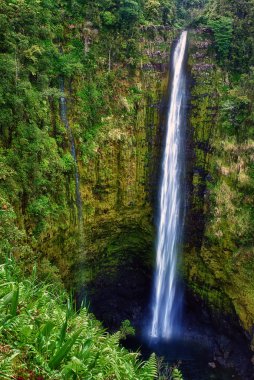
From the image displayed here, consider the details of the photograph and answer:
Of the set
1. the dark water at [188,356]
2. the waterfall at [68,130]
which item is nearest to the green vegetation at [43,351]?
the waterfall at [68,130]

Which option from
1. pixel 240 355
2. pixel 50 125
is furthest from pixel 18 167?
pixel 240 355

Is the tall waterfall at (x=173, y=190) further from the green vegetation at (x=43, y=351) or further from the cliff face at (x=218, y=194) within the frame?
the green vegetation at (x=43, y=351)

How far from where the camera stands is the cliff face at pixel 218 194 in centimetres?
1413

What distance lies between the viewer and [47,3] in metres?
13.5

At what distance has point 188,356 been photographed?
50.5 ft

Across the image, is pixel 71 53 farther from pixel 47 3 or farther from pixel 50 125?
pixel 50 125

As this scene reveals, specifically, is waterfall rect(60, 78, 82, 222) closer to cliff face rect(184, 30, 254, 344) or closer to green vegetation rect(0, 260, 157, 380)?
cliff face rect(184, 30, 254, 344)

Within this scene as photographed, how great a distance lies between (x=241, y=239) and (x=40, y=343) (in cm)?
1232

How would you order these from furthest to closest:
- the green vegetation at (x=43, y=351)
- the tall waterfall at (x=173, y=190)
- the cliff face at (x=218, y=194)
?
the tall waterfall at (x=173, y=190)
the cliff face at (x=218, y=194)
the green vegetation at (x=43, y=351)

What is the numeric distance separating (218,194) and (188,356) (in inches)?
302

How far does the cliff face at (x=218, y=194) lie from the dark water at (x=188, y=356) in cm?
192

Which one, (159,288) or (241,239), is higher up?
(241,239)

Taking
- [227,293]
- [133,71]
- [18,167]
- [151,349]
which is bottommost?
[151,349]

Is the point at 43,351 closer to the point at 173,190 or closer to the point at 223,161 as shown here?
the point at 223,161
